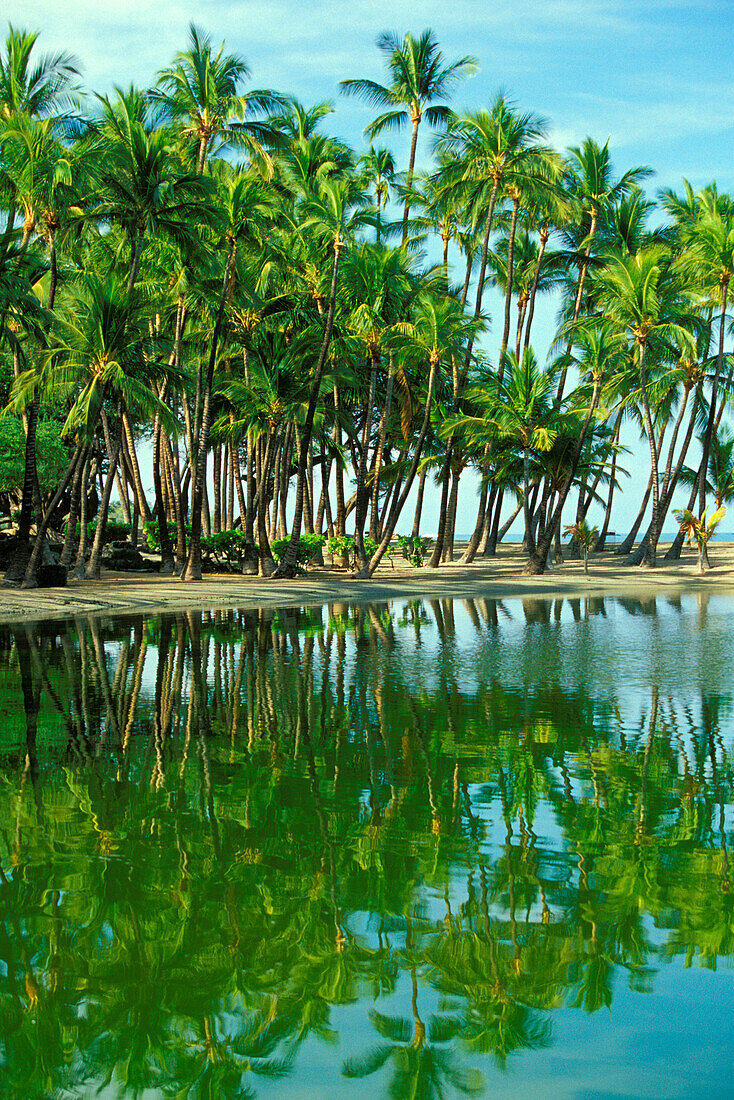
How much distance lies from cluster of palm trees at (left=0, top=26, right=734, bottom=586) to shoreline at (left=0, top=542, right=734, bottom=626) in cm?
152

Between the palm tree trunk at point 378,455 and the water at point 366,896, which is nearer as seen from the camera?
the water at point 366,896

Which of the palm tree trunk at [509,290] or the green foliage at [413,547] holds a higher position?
the palm tree trunk at [509,290]

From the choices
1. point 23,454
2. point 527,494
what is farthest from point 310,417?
point 527,494

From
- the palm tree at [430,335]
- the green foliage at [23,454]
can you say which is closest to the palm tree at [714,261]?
the palm tree at [430,335]

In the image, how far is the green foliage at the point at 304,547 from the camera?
34375 millimetres

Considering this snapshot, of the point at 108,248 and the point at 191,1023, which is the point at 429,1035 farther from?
the point at 108,248

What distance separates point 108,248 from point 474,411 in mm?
16351

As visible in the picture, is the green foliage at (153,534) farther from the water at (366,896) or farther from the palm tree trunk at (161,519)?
the water at (366,896)

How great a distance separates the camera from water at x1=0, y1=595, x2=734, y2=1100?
3.26 meters

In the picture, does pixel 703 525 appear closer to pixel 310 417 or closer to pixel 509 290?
pixel 509 290

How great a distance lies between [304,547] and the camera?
3434cm

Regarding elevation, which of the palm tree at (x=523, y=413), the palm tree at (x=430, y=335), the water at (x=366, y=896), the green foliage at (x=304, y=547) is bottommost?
the water at (x=366, y=896)

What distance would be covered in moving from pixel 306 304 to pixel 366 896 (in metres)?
30.4

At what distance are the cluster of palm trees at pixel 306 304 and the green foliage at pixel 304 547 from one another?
6.8 inches
